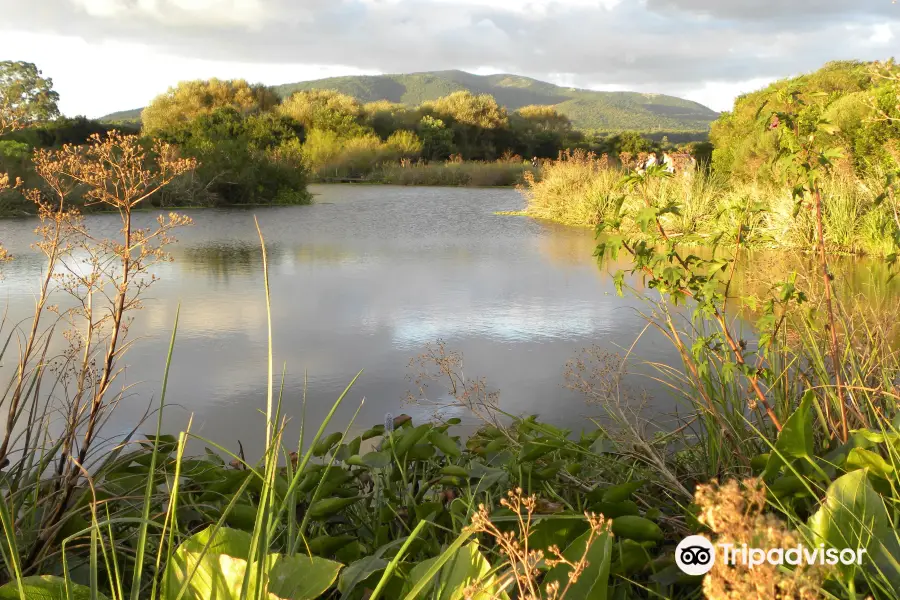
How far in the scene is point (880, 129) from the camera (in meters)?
7.86

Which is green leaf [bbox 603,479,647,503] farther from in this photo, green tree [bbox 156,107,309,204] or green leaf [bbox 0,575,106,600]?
green tree [bbox 156,107,309,204]

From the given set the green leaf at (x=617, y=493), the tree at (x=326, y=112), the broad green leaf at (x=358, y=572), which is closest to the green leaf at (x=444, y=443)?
the green leaf at (x=617, y=493)

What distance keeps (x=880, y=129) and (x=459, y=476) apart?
8238mm

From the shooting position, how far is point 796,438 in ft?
4.12

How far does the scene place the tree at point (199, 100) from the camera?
24453 millimetres

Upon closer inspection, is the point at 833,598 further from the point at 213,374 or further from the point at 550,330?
the point at 550,330

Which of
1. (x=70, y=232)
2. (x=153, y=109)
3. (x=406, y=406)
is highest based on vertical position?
(x=153, y=109)

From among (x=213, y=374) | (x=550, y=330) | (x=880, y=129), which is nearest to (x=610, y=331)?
(x=550, y=330)

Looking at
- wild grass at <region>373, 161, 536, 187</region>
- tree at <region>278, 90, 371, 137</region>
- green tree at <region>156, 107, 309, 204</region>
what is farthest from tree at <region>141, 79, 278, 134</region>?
green tree at <region>156, 107, 309, 204</region>

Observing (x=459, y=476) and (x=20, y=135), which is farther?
(x=20, y=135)

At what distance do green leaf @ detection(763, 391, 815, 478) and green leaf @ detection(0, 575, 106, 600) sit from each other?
107 cm

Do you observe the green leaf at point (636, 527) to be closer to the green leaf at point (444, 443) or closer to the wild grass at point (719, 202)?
the green leaf at point (444, 443)

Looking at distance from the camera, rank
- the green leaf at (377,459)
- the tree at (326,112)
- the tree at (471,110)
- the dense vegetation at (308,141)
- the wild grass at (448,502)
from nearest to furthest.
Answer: the wild grass at (448,502) → the green leaf at (377,459) → the dense vegetation at (308,141) → the tree at (326,112) → the tree at (471,110)

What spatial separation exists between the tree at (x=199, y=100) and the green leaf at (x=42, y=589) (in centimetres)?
2429
